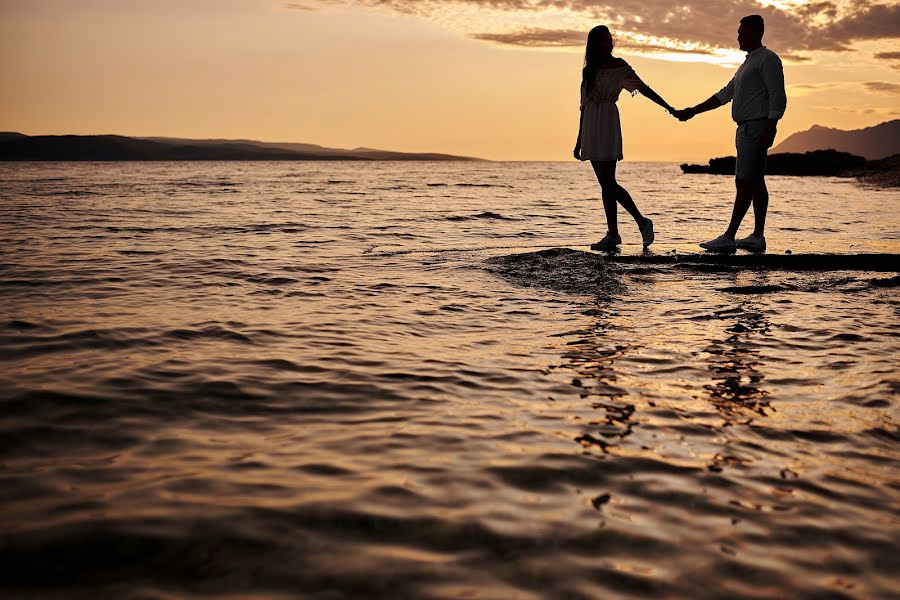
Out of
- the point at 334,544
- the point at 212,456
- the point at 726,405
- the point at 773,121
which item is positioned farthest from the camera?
the point at 773,121

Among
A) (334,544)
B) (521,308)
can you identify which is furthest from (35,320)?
(334,544)

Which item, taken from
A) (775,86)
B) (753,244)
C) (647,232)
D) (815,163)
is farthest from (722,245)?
(815,163)

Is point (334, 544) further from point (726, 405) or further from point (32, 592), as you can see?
point (726, 405)

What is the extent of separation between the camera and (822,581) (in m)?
1.89

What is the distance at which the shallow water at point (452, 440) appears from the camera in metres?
1.94

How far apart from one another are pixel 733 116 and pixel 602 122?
1716 millimetres

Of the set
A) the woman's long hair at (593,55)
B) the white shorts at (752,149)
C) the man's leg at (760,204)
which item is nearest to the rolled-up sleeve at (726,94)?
the white shorts at (752,149)

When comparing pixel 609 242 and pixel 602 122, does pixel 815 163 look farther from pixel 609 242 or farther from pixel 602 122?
pixel 609 242

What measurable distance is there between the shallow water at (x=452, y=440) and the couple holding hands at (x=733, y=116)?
200cm

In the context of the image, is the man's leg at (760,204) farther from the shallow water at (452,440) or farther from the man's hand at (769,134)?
the shallow water at (452,440)

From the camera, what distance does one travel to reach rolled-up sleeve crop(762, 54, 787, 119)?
8.37 m

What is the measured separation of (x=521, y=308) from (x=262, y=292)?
102 inches

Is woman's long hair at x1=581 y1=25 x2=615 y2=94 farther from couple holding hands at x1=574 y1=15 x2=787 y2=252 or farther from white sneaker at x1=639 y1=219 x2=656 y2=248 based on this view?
white sneaker at x1=639 y1=219 x2=656 y2=248

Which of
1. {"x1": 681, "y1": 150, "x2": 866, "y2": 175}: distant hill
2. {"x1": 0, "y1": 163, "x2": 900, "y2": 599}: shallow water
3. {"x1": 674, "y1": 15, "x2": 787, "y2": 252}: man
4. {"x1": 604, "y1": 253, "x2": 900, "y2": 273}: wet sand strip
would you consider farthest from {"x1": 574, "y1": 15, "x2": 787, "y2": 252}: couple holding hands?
{"x1": 681, "y1": 150, "x2": 866, "y2": 175}: distant hill
